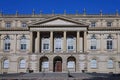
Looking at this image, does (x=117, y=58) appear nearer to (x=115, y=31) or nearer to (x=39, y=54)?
(x=115, y=31)

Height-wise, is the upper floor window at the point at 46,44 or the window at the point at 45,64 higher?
the upper floor window at the point at 46,44

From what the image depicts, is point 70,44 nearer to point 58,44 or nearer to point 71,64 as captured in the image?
point 58,44

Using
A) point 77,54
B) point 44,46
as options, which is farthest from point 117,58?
point 44,46

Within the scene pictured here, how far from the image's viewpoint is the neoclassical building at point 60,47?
76125mm

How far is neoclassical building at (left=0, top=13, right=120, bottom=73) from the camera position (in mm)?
76125

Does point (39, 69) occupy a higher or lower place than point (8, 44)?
lower

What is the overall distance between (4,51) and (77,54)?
18472mm

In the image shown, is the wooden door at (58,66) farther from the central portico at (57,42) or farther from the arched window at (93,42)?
the arched window at (93,42)

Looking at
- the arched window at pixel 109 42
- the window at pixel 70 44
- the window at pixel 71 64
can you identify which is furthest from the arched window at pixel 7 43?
the arched window at pixel 109 42

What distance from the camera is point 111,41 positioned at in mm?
78375

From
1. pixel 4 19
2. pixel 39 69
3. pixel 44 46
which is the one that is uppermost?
pixel 4 19

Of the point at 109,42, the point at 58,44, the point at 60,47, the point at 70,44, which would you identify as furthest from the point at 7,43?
the point at 109,42

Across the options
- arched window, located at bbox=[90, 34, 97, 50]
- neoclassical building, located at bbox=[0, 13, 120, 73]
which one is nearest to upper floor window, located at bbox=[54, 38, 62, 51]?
neoclassical building, located at bbox=[0, 13, 120, 73]

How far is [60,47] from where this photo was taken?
78938mm
